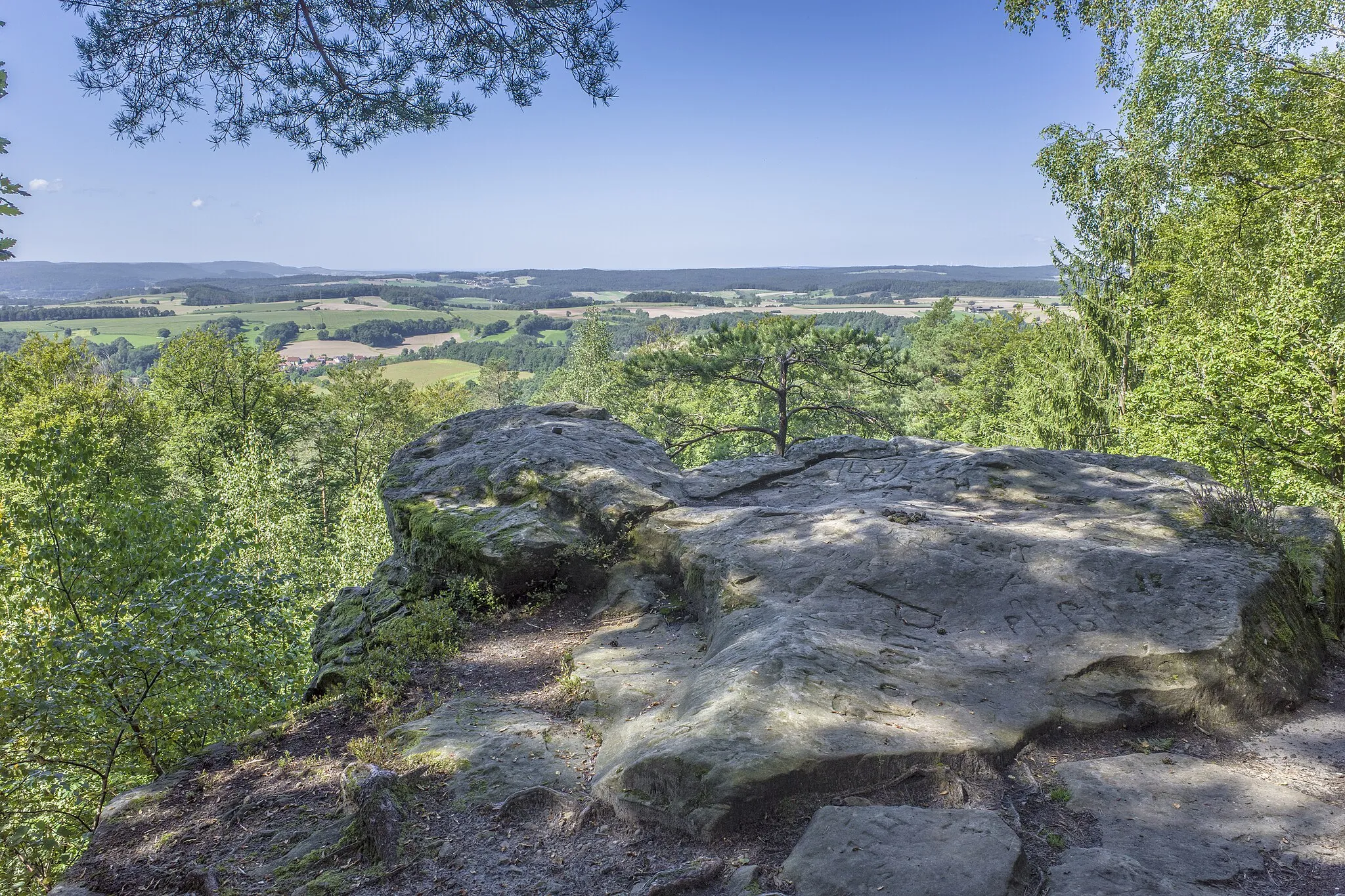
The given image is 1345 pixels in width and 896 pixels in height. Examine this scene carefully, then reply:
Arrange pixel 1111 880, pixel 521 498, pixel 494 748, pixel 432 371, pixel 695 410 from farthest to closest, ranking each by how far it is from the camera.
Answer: pixel 432 371 → pixel 695 410 → pixel 521 498 → pixel 494 748 → pixel 1111 880

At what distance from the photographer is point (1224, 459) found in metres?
14.0

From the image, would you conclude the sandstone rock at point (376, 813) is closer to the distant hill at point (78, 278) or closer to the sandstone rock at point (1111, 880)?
the sandstone rock at point (1111, 880)

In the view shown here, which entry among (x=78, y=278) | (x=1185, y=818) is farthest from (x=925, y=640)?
(x=78, y=278)

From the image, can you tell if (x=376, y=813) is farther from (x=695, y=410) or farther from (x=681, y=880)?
(x=695, y=410)

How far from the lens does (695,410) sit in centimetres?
3606

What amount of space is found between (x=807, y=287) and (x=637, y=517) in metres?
140

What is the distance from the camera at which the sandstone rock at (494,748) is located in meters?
4.52

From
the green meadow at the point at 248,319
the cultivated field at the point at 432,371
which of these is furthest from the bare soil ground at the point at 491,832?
the green meadow at the point at 248,319

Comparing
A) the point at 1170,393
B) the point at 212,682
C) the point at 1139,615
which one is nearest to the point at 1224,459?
the point at 1170,393

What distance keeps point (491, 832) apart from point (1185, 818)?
3897 millimetres

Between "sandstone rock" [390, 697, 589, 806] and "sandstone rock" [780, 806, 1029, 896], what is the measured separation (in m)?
1.80

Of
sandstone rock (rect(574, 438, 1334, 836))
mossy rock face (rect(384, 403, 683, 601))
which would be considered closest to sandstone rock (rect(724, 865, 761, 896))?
sandstone rock (rect(574, 438, 1334, 836))

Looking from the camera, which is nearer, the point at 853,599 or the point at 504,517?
the point at 853,599

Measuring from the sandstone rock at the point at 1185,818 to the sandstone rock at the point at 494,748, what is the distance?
3052mm
